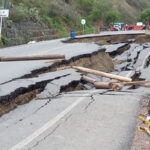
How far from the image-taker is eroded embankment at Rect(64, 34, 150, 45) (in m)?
27.5

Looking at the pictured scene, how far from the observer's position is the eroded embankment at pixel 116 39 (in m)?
27.5

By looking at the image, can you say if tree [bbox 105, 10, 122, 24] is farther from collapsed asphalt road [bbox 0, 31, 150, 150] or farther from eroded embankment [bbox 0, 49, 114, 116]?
collapsed asphalt road [bbox 0, 31, 150, 150]

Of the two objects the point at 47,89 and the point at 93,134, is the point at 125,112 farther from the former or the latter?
the point at 47,89


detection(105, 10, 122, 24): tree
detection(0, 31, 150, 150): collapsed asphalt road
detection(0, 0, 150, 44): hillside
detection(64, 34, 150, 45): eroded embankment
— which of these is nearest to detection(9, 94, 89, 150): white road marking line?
detection(0, 31, 150, 150): collapsed asphalt road

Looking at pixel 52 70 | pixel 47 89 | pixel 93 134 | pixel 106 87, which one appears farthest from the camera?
pixel 52 70

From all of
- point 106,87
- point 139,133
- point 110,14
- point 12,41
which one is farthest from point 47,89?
point 110,14

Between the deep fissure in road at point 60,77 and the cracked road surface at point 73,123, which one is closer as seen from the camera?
the cracked road surface at point 73,123

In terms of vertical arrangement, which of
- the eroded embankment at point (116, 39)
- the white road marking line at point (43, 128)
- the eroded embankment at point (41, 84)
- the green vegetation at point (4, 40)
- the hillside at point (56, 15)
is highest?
the hillside at point (56, 15)

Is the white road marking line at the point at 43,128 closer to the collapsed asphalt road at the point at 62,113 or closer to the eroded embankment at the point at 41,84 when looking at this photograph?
the collapsed asphalt road at the point at 62,113

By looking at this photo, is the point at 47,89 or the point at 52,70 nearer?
the point at 47,89

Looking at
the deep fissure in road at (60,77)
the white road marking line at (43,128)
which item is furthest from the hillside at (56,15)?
the white road marking line at (43,128)

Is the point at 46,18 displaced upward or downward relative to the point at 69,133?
upward

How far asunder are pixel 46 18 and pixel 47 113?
30397 mm

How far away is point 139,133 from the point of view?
16.9 feet
